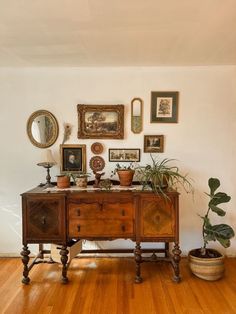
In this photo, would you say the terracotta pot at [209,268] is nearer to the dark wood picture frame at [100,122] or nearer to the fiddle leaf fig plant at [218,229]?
the fiddle leaf fig plant at [218,229]

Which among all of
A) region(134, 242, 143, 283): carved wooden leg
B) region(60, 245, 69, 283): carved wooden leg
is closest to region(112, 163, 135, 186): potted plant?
region(134, 242, 143, 283): carved wooden leg

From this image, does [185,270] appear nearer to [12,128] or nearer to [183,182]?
[183,182]

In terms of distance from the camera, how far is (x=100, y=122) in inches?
119

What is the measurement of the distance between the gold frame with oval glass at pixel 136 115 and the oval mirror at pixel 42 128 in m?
0.94

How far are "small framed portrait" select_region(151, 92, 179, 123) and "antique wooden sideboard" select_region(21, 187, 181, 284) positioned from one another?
1.00m

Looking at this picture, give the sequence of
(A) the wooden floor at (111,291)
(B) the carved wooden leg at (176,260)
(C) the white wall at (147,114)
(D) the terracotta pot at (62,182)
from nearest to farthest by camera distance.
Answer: (A) the wooden floor at (111,291) → (B) the carved wooden leg at (176,260) → (D) the terracotta pot at (62,182) → (C) the white wall at (147,114)

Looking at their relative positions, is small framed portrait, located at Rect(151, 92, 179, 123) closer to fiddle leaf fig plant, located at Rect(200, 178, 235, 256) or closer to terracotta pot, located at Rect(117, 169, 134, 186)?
terracotta pot, located at Rect(117, 169, 134, 186)

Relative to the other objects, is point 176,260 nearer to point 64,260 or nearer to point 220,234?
point 220,234

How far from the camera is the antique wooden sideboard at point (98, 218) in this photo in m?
2.46

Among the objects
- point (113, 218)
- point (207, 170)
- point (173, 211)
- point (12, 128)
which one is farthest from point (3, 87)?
point (207, 170)

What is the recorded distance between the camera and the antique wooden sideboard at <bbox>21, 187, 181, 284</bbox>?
2.46m

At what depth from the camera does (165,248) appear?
9.57 ft

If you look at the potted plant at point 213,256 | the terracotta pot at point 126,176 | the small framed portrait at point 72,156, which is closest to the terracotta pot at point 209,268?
the potted plant at point 213,256

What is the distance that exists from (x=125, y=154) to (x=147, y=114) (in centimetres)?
56
